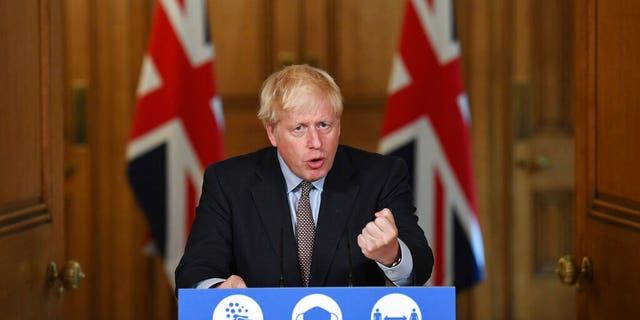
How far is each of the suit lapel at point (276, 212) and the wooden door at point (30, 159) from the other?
606 millimetres

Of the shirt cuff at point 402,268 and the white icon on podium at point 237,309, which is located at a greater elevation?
the shirt cuff at point 402,268

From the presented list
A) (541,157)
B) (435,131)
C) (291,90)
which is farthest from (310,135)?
(541,157)

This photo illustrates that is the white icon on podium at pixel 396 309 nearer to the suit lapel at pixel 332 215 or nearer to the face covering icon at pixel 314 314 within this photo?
the face covering icon at pixel 314 314

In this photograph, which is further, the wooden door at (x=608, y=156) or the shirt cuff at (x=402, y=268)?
the wooden door at (x=608, y=156)

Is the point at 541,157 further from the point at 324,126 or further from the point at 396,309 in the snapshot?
the point at 396,309

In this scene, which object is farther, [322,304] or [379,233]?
[379,233]

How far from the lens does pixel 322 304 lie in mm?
1991

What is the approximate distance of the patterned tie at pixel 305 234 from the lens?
2646 millimetres

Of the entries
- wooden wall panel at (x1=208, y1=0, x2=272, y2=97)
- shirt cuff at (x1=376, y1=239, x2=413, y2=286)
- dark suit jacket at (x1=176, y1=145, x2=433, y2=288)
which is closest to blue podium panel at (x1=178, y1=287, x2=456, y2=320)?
shirt cuff at (x1=376, y1=239, x2=413, y2=286)

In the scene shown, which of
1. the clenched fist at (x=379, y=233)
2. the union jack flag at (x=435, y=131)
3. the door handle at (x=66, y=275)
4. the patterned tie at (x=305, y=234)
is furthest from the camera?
the union jack flag at (x=435, y=131)

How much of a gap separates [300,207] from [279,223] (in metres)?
0.08

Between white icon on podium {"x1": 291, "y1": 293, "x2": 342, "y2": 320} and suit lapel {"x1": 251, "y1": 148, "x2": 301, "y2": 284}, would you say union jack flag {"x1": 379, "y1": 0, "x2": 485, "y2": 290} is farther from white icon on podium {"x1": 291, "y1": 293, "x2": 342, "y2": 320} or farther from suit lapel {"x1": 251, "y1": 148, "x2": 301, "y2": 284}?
white icon on podium {"x1": 291, "y1": 293, "x2": 342, "y2": 320}

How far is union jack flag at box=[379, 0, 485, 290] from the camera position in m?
4.68

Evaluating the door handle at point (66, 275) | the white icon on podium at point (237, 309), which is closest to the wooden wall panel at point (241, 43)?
the door handle at point (66, 275)
